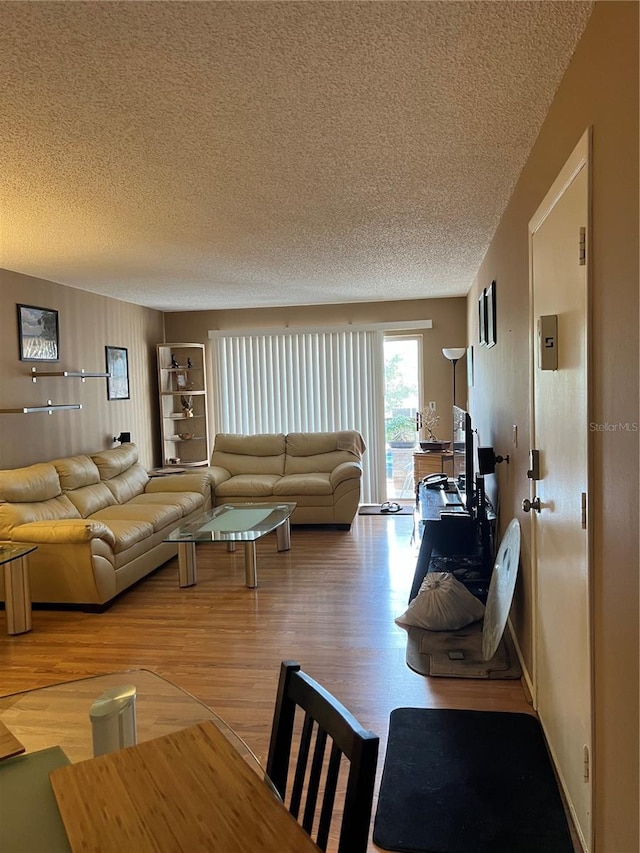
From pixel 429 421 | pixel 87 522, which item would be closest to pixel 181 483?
pixel 87 522

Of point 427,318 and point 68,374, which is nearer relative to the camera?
point 68,374

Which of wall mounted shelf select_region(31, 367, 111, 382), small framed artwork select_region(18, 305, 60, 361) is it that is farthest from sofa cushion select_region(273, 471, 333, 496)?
small framed artwork select_region(18, 305, 60, 361)

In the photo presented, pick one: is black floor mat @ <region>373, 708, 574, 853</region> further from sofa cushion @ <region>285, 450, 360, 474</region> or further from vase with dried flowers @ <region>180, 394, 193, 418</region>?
vase with dried flowers @ <region>180, 394, 193, 418</region>

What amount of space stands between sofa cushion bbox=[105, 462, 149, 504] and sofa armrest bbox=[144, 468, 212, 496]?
3.3 inches

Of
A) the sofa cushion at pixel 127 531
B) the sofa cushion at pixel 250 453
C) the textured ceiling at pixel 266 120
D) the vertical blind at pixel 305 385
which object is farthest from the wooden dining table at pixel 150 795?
the vertical blind at pixel 305 385

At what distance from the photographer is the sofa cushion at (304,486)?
20.9 feet

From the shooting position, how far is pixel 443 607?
369 centimetres

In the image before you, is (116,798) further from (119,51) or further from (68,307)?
(68,307)

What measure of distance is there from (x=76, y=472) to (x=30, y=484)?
0.63m

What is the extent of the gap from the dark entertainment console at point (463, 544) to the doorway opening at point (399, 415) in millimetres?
3427

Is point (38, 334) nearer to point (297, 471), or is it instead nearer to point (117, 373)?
point (117, 373)

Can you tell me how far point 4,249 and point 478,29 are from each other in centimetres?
354

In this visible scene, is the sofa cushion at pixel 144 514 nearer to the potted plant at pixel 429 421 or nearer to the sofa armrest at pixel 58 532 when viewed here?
the sofa armrest at pixel 58 532

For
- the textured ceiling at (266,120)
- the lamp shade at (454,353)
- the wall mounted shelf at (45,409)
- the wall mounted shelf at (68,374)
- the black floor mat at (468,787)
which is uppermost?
the textured ceiling at (266,120)
